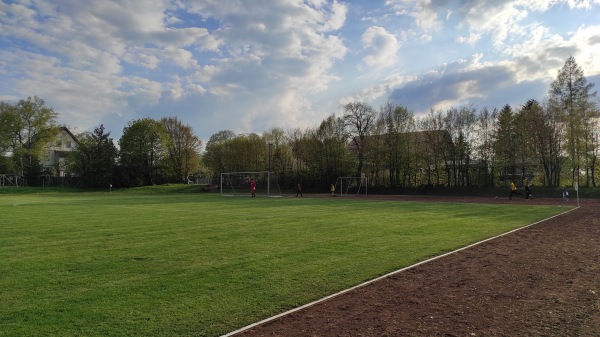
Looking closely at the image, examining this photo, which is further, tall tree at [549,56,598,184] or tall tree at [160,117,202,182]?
tall tree at [160,117,202,182]

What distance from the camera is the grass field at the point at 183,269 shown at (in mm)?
5227

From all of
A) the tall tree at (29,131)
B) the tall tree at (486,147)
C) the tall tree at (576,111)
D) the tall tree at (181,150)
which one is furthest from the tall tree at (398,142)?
the tall tree at (29,131)

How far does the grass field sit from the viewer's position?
5.23 metres

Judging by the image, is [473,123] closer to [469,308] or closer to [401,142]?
[401,142]

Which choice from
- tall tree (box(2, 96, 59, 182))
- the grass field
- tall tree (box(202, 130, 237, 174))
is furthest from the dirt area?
tall tree (box(2, 96, 59, 182))

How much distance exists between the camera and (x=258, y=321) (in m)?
5.22

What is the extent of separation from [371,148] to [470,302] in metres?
49.2

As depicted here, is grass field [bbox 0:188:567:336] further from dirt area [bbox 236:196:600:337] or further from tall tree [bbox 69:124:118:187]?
tall tree [bbox 69:124:118:187]

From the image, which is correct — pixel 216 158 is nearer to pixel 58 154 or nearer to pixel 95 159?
pixel 95 159

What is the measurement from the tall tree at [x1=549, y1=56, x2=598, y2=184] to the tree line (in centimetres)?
9

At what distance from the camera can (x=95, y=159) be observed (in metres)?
64.2

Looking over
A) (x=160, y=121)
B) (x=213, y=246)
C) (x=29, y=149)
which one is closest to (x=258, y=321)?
(x=213, y=246)

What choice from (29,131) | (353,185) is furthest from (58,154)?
(353,185)

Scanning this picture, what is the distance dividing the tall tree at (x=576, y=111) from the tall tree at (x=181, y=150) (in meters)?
57.2
